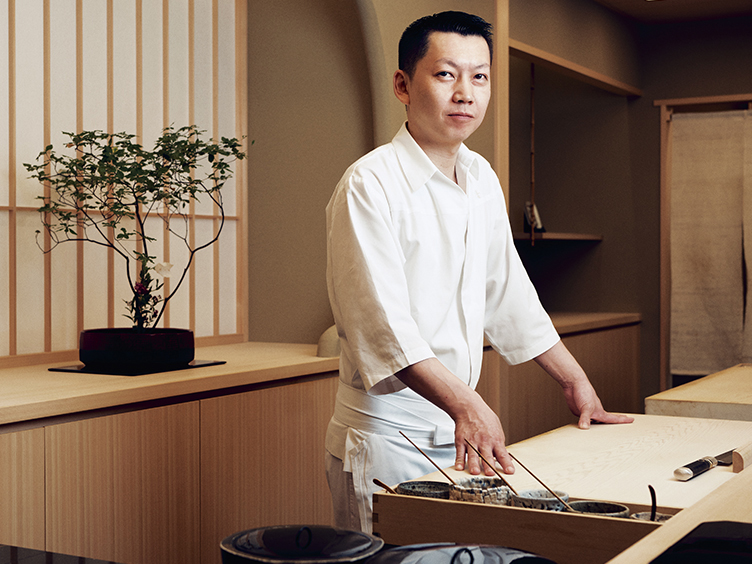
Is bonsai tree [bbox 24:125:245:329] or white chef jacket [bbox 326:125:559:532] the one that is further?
bonsai tree [bbox 24:125:245:329]

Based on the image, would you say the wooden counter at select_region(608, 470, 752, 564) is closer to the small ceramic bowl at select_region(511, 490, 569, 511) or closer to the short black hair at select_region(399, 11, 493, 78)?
A: the small ceramic bowl at select_region(511, 490, 569, 511)

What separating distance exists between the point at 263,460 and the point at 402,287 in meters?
1.02

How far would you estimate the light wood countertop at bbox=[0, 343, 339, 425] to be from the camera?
5.98ft

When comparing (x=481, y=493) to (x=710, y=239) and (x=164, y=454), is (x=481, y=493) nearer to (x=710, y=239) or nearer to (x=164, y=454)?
(x=164, y=454)

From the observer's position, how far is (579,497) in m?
1.14

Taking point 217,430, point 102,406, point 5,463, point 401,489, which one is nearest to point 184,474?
point 217,430

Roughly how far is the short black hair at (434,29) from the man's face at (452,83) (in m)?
0.01

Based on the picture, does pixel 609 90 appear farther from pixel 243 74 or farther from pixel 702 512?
pixel 702 512

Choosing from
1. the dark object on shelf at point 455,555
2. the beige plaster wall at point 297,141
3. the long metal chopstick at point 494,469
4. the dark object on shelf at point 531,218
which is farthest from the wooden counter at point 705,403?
the dark object on shelf at point 531,218

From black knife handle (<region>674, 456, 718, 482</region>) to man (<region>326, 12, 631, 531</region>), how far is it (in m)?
0.38

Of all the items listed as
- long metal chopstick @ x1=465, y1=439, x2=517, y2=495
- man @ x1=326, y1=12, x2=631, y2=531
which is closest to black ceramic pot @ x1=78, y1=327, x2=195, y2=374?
man @ x1=326, y1=12, x2=631, y2=531

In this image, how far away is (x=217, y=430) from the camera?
2244 mm

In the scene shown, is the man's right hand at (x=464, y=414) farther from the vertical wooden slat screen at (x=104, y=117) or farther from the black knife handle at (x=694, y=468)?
the vertical wooden slat screen at (x=104, y=117)

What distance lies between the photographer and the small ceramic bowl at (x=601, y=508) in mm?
1038
